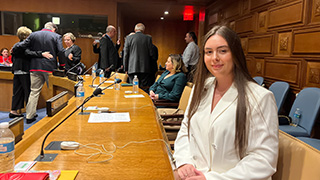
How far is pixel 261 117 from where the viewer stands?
1155 mm

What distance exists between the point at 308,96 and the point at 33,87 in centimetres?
419

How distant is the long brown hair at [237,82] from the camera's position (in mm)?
1181

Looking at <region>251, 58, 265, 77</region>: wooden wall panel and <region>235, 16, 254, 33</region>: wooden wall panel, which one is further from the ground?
<region>235, 16, 254, 33</region>: wooden wall panel

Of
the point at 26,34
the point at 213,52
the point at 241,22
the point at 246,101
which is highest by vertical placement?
the point at 241,22

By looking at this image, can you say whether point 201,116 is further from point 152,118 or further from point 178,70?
point 178,70

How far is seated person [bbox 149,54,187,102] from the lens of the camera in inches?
136

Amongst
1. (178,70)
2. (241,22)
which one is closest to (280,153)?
(178,70)

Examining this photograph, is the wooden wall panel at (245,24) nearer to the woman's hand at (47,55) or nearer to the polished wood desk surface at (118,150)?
the polished wood desk surface at (118,150)

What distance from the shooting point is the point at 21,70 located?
4656 mm

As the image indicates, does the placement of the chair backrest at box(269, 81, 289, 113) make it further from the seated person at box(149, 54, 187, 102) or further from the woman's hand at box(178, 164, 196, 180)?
the woman's hand at box(178, 164, 196, 180)

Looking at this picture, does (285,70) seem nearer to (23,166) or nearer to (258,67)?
(258,67)

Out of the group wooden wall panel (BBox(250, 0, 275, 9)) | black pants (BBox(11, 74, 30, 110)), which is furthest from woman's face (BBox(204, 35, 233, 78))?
black pants (BBox(11, 74, 30, 110))

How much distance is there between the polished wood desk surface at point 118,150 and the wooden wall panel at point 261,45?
2.66 m

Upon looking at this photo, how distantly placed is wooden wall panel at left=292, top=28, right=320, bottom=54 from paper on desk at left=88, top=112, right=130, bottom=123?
2.37 metres
